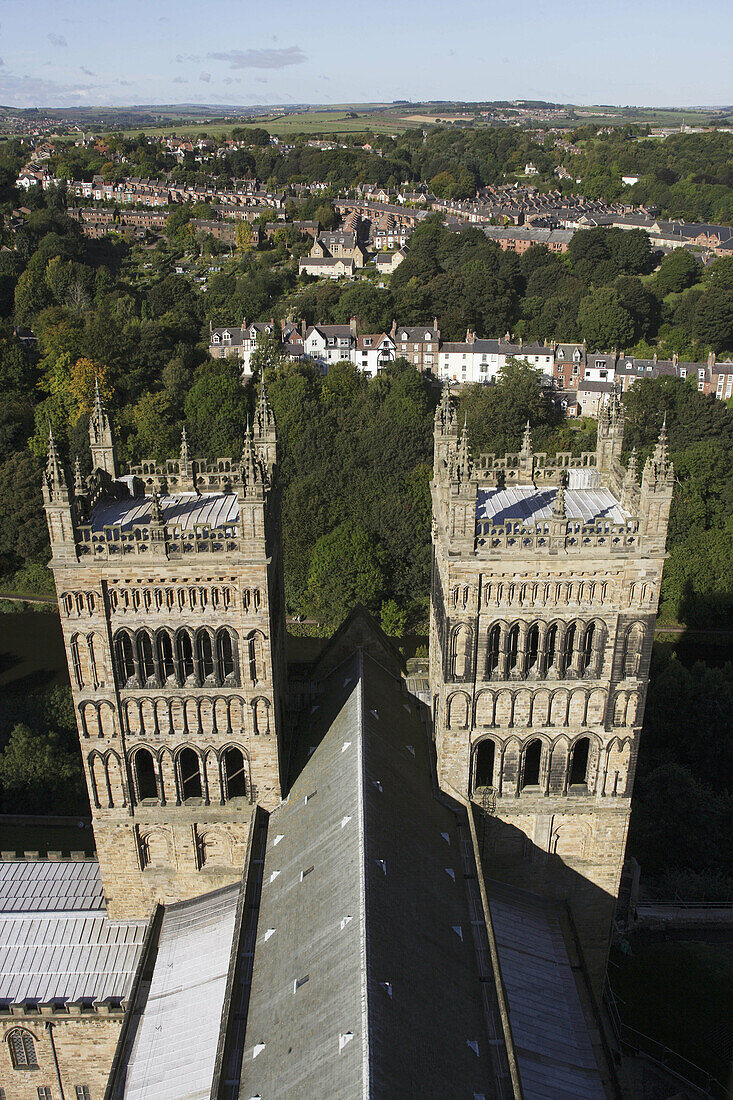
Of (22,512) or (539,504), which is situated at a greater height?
(539,504)

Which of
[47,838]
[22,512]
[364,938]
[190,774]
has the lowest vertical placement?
[47,838]

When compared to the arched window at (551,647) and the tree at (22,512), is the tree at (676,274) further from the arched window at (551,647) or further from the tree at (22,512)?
the arched window at (551,647)

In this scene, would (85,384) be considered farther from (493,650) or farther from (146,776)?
(493,650)

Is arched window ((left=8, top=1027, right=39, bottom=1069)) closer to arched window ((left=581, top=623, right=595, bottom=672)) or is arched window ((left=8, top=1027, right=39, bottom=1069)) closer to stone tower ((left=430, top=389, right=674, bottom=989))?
stone tower ((left=430, top=389, right=674, bottom=989))

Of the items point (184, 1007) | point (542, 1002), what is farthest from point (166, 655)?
point (542, 1002)

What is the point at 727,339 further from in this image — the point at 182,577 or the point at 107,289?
the point at 182,577

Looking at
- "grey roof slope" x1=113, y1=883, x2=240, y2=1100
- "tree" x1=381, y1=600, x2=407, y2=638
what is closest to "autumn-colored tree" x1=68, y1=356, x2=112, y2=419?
"tree" x1=381, y1=600, x2=407, y2=638

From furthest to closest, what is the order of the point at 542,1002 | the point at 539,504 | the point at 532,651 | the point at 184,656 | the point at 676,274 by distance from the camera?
the point at 676,274 → the point at 539,504 → the point at 532,651 → the point at 184,656 → the point at 542,1002
